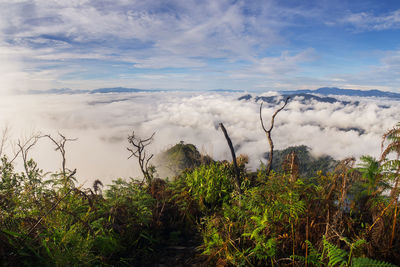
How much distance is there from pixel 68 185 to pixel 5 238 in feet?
7.07

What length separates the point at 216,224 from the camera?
4.26 metres

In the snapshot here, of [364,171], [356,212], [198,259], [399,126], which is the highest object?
Result: [399,126]

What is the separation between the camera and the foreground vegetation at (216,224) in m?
2.78

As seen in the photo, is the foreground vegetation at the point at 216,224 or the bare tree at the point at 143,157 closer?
the foreground vegetation at the point at 216,224

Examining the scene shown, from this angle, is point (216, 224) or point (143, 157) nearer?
point (216, 224)

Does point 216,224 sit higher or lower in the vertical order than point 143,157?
lower

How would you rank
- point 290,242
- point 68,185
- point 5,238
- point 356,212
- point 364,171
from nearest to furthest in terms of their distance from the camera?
point 5,238 < point 290,242 < point 356,212 < point 364,171 < point 68,185

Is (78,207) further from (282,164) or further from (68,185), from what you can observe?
Result: (282,164)

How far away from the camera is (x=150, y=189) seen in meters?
6.25

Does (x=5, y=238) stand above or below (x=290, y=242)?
above

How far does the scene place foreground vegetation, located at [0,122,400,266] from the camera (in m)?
2.78

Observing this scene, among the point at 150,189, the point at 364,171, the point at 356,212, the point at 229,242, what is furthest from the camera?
the point at 150,189

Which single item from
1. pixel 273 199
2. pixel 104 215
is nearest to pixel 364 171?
pixel 273 199

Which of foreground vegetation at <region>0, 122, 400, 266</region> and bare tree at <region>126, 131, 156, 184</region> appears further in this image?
bare tree at <region>126, 131, 156, 184</region>
